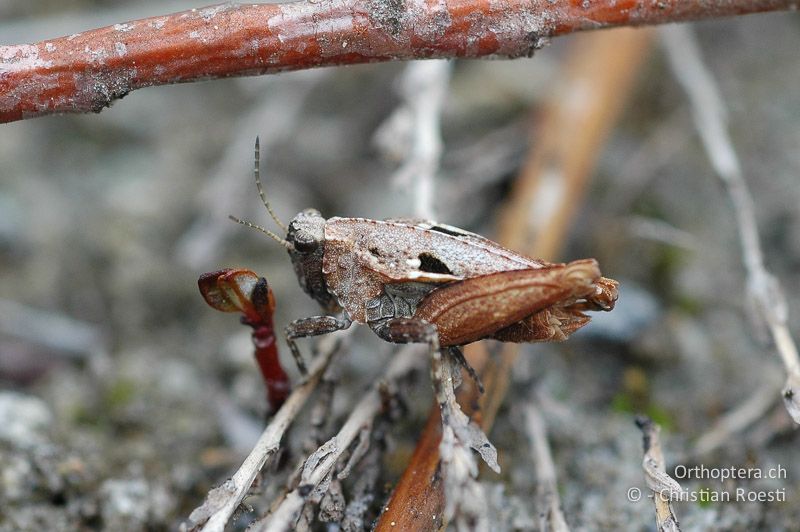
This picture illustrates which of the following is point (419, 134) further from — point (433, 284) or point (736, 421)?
point (736, 421)

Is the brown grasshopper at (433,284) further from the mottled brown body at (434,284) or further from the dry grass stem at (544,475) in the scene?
the dry grass stem at (544,475)

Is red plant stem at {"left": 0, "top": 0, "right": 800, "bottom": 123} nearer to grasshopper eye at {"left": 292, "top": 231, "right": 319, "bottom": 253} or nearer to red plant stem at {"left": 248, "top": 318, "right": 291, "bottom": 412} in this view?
grasshopper eye at {"left": 292, "top": 231, "right": 319, "bottom": 253}

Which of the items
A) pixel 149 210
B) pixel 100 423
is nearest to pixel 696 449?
pixel 100 423

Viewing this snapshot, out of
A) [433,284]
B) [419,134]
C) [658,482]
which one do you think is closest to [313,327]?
[433,284]

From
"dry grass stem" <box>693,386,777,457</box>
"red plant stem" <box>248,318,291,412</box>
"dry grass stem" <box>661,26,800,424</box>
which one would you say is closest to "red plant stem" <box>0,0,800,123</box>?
"red plant stem" <box>248,318,291,412</box>

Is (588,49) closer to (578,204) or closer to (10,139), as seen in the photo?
(578,204)

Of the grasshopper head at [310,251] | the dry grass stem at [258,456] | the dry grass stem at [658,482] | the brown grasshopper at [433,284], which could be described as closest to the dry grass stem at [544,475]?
the dry grass stem at [658,482]
